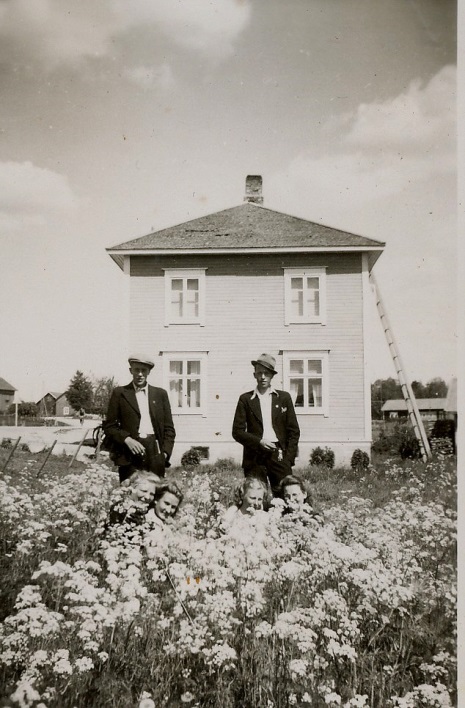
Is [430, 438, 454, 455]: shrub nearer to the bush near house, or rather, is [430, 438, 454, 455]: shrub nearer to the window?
the bush near house

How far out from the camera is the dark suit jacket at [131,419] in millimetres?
2164

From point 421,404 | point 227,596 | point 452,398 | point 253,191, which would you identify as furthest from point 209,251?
point 227,596

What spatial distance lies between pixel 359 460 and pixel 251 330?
2.17 feet

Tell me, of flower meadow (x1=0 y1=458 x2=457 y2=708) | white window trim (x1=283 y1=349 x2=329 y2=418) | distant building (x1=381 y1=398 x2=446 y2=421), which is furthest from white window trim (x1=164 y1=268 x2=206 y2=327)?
distant building (x1=381 y1=398 x2=446 y2=421)

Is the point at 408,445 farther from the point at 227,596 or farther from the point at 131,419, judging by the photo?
the point at 131,419

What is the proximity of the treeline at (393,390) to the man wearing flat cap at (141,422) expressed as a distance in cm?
80

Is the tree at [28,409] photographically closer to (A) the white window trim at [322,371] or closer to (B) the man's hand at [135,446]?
(B) the man's hand at [135,446]

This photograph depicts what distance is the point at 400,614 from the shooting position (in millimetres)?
2094

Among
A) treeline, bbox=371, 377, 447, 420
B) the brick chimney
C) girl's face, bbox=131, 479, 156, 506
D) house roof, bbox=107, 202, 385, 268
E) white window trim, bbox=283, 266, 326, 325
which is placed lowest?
girl's face, bbox=131, 479, 156, 506

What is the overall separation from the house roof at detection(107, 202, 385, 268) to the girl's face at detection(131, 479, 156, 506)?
35.2 inches

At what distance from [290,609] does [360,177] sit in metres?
1.76

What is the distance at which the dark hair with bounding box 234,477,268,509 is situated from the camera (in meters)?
2.20

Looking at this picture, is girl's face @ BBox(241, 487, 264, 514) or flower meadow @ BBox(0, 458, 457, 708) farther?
girl's face @ BBox(241, 487, 264, 514)

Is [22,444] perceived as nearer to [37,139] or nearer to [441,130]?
[37,139]
